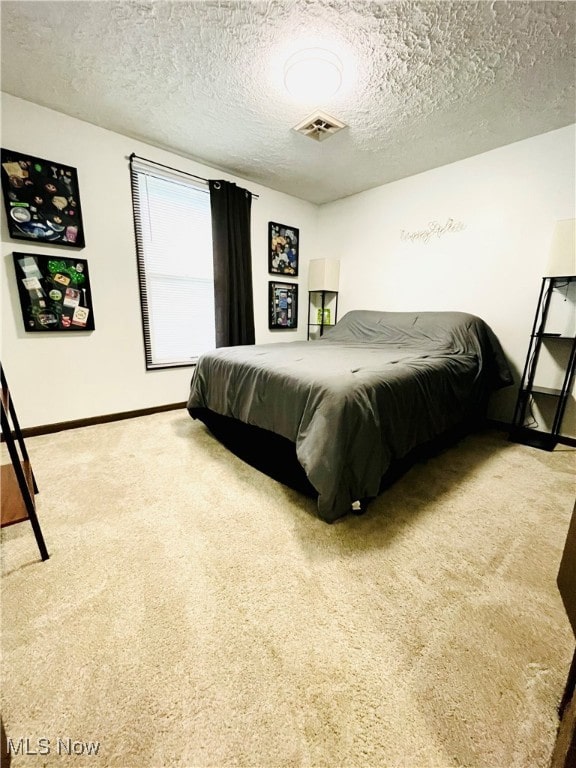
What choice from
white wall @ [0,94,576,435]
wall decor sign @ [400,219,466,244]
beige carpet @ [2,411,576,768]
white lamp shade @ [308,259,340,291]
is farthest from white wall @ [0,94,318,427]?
wall decor sign @ [400,219,466,244]

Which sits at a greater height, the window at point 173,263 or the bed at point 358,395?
the window at point 173,263

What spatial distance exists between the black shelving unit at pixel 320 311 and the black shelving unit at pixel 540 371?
7.11ft

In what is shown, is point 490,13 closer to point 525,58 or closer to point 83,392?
point 525,58

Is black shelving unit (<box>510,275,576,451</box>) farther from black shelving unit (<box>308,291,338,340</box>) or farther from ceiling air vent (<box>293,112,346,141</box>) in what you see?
black shelving unit (<box>308,291,338,340</box>)

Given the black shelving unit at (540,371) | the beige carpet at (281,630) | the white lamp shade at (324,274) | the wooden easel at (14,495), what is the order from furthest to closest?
the white lamp shade at (324,274) < the black shelving unit at (540,371) < the wooden easel at (14,495) < the beige carpet at (281,630)

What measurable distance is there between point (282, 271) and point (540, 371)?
112 inches

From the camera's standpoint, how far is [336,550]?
1300mm

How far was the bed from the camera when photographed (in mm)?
1360

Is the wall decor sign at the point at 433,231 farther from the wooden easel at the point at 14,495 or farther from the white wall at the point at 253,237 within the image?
the wooden easel at the point at 14,495

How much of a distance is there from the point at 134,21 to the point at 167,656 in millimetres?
2693

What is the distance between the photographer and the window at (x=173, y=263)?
2.70m

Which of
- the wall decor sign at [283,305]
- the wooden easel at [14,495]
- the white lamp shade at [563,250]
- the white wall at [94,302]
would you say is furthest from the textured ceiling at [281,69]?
the wooden easel at [14,495]

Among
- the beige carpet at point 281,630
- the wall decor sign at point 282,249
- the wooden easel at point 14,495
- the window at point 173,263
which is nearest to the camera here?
the beige carpet at point 281,630

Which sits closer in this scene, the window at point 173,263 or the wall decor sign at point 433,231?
the window at point 173,263
